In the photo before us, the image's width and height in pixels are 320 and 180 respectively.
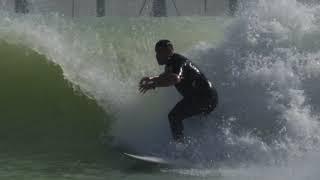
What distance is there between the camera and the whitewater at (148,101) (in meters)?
7.49

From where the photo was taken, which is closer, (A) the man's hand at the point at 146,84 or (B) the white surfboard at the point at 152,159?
(A) the man's hand at the point at 146,84

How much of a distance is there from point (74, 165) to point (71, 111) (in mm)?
2338

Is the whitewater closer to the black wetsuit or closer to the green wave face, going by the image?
the green wave face

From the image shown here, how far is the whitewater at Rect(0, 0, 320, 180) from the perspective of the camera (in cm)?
749

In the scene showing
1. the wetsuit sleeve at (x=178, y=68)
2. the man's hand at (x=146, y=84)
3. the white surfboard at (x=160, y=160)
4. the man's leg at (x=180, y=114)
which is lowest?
the white surfboard at (x=160, y=160)

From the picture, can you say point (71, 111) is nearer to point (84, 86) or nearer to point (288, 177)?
point (84, 86)

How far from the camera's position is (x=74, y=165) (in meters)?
7.40

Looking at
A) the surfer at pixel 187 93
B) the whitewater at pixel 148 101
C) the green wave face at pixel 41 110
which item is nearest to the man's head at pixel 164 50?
the surfer at pixel 187 93

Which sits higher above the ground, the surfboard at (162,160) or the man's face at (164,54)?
the man's face at (164,54)

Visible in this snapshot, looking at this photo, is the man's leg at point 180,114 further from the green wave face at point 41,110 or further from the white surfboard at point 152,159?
the green wave face at point 41,110

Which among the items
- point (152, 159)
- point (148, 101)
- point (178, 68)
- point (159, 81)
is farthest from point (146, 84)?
point (148, 101)

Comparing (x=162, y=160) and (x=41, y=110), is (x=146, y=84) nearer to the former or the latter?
(x=162, y=160)

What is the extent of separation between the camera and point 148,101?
29.1ft

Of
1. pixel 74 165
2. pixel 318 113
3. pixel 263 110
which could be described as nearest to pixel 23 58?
pixel 74 165
